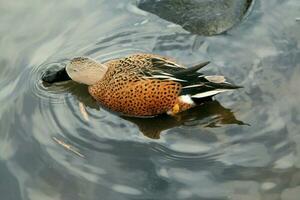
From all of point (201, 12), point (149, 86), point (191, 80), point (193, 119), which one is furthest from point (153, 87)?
point (201, 12)

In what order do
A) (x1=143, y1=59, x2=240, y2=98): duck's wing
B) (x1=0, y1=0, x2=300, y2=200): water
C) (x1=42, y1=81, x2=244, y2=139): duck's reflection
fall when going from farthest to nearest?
(x1=42, y1=81, x2=244, y2=139): duck's reflection
(x1=143, y1=59, x2=240, y2=98): duck's wing
(x1=0, y1=0, x2=300, y2=200): water

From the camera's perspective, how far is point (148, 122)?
537 centimetres

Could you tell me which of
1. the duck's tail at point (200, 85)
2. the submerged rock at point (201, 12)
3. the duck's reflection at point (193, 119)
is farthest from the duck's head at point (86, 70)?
the submerged rock at point (201, 12)

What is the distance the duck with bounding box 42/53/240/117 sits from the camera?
16.9 feet

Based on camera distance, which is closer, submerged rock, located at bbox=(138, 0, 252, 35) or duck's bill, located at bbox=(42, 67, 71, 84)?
duck's bill, located at bbox=(42, 67, 71, 84)

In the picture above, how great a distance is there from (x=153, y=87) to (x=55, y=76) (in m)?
1.17

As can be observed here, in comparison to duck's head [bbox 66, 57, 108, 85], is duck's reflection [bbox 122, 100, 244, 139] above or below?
below

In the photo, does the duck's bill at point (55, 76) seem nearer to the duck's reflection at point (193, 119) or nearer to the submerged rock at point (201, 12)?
the duck's reflection at point (193, 119)

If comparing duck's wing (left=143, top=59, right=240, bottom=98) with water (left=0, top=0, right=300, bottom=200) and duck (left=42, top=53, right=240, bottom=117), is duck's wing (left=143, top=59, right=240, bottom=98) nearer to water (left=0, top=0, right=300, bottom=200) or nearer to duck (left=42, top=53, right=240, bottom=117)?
duck (left=42, top=53, right=240, bottom=117)

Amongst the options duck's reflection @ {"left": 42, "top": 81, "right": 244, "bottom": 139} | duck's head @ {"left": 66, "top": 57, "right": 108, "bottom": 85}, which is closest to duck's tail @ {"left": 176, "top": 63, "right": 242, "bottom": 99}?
duck's reflection @ {"left": 42, "top": 81, "right": 244, "bottom": 139}

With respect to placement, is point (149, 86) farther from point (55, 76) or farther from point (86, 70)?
point (55, 76)

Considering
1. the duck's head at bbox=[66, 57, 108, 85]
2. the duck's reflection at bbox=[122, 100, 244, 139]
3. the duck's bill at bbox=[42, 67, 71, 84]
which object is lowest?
the duck's reflection at bbox=[122, 100, 244, 139]

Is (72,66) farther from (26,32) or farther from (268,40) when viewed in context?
(268,40)

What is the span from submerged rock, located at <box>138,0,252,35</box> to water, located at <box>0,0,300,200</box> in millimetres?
107
